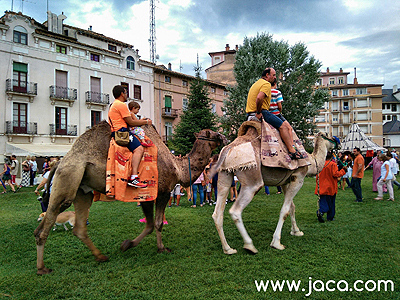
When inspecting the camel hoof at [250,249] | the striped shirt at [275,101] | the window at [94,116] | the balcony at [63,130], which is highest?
the window at [94,116]

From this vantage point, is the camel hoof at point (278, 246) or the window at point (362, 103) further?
the window at point (362, 103)

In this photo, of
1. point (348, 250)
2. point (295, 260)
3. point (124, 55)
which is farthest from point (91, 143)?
point (124, 55)

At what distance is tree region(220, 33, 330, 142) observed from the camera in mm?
26609

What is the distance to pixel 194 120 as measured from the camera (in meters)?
27.2

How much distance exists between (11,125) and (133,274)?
2778 cm

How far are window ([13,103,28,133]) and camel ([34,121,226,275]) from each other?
25696mm

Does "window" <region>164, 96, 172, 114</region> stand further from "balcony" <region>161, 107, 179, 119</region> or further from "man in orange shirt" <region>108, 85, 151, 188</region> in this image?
"man in orange shirt" <region>108, 85, 151, 188</region>

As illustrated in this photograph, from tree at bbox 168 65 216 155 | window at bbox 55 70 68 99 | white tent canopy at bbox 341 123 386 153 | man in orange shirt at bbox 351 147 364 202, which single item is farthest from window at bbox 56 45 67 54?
white tent canopy at bbox 341 123 386 153

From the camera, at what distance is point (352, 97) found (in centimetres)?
6481

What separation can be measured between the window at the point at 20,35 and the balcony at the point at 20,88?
13.3 ft

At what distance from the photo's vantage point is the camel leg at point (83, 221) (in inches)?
219

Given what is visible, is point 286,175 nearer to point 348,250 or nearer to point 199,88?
point 348,250

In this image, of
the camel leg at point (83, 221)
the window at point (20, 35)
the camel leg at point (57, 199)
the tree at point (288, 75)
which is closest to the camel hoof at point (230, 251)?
the camel leg at point (83, 221)

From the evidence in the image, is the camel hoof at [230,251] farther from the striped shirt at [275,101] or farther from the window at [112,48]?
the window at [112,48]
